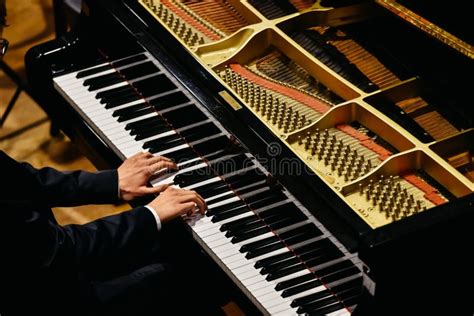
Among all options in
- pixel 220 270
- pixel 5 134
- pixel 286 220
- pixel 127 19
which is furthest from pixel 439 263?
pixel 5 134

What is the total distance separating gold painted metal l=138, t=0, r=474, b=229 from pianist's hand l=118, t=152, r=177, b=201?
43 centimetres

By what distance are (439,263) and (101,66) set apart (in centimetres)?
195

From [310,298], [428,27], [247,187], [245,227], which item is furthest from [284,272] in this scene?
[428,27]

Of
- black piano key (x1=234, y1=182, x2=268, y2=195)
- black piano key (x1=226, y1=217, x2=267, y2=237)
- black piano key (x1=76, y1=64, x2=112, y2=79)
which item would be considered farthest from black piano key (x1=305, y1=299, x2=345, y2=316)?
black piano key (x1=76, y1=64, x2=112, y2=79)

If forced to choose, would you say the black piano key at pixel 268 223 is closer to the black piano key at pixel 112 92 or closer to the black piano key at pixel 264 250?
the black piano key at pixel 264 250

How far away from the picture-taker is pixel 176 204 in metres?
3.62

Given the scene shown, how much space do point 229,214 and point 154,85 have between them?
2.50 ft

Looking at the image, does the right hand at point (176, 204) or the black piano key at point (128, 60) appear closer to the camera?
the right hand at point (176, 204)

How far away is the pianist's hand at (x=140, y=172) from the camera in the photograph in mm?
3828

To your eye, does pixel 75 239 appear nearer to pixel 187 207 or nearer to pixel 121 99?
pixel 187 207

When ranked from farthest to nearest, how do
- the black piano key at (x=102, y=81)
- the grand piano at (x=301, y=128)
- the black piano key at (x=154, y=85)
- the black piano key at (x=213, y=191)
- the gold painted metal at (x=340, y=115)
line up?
the black piano key at (x=102, y=81) → the black piano key at (x=154, y=85) → the black piano key at (x=213, y=191) → the gold painted metal at (x=340, y=115) → the grand piano at (x=301, y=128)

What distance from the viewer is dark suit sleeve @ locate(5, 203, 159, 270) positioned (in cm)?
337

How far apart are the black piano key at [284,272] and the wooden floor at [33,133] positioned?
2.02 metres

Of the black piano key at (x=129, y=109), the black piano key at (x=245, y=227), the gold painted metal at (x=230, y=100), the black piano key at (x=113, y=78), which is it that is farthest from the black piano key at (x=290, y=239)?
the black piano key at (x=113, y=78)
